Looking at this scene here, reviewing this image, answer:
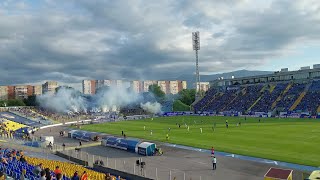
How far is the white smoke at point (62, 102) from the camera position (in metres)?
116

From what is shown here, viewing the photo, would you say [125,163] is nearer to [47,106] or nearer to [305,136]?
[305,136]

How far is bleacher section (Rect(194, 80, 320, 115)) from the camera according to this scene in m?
77.6

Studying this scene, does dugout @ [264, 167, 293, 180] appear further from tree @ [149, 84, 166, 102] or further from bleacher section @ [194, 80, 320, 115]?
tree @ [149, 84, 166, 102]

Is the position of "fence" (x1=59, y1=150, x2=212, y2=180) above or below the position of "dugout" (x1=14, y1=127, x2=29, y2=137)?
below

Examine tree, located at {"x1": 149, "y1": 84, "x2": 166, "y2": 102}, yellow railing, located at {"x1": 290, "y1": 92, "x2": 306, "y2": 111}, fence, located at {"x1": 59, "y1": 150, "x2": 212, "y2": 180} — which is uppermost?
tree, located at {"x1": 149, "y1": 84, "x2": 166, "y2": 102}

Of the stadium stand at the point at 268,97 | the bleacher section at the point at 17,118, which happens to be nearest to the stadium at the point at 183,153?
the bleacher section at the point at 17,118

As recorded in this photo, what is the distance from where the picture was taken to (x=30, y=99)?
5094 inches

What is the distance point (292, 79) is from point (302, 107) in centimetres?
2029

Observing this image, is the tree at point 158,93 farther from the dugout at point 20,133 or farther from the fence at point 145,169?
the fence at point 145,169

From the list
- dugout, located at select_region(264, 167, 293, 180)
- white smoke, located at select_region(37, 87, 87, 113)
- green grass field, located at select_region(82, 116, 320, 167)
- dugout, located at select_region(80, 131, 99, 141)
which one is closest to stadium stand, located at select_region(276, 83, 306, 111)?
green grass field, located at select_region(82, 116, 320, 167)

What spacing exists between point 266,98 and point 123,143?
2316 inches

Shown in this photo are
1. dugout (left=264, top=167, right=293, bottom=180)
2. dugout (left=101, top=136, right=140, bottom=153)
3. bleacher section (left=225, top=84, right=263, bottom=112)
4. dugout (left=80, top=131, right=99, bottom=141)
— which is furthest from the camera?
bleacher section (left=225, top=84, right=263, bottom=112)

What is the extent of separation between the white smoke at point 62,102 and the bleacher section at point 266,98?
161 ft

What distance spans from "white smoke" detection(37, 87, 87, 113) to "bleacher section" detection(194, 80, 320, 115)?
4915cm
